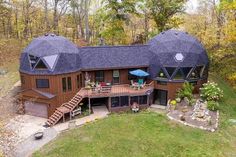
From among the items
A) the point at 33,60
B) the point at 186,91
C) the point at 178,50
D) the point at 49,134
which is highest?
the point at 178,50

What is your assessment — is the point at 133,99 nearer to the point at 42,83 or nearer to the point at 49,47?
the point at 42,83

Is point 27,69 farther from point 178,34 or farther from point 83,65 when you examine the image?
point 178,34

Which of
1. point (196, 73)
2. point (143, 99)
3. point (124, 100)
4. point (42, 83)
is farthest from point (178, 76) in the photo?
point (42, 83)

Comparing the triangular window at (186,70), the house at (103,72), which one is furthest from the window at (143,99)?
the triangular window at (186,70)

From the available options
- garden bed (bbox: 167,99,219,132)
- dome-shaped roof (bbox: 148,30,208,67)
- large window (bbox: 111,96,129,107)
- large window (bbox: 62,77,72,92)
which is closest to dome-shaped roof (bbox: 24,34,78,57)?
large window (bbox: 62,77,72,92)

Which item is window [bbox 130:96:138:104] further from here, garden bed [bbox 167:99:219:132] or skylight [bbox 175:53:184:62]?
skylight [bbox 175:53:184:62]

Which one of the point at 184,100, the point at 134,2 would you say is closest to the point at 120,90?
the point at 184,100
